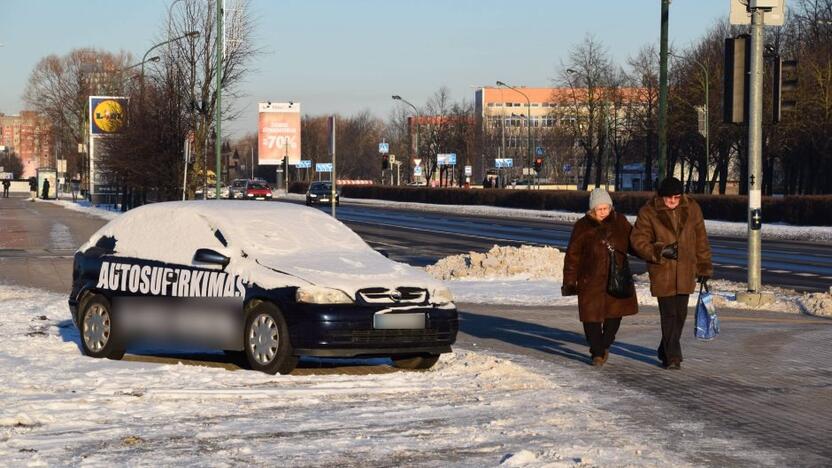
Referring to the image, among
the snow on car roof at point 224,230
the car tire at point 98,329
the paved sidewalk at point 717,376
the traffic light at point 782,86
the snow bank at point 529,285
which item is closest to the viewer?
the paved sidewalk at point 717,376

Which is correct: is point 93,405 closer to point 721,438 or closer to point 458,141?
point 721,438

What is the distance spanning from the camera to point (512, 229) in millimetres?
47281

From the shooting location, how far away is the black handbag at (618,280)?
11.6 metres

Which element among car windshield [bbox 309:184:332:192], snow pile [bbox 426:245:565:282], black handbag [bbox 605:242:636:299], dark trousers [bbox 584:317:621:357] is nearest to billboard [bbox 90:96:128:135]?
car windshield [bbox 309:184:332:192]

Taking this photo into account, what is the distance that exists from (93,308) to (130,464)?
17.5 ft

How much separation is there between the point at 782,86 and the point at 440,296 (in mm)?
10363

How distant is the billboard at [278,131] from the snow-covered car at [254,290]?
10548cm

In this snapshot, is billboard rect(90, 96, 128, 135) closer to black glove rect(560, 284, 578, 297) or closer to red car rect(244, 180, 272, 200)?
red car rect(244, 180, 272, 200)

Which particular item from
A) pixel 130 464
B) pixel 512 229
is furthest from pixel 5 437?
pixel 512 229

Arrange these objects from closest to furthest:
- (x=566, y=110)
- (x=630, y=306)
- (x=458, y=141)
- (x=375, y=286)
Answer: (x=375, y=286), (x=630, y=306), (x=566, y=110), (x=458, y=141)

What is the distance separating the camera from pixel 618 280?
11.6 meters

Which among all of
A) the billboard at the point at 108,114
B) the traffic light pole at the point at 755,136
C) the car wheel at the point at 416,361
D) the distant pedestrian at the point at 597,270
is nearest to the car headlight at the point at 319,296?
the car wheel at the point at 416,361

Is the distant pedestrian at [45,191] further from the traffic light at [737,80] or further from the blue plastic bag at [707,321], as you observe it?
the blue plastic bag at [707,321]

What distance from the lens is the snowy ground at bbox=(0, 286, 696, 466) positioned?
7395 mm
